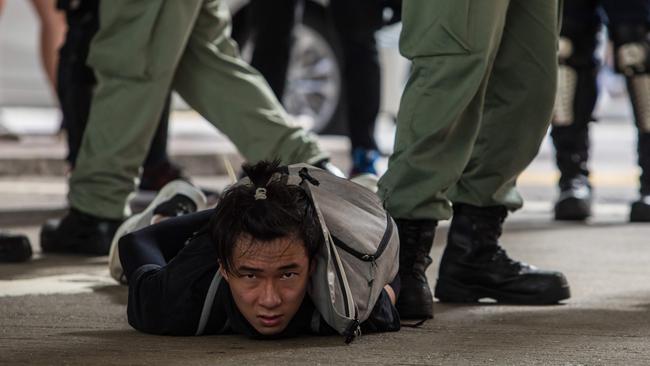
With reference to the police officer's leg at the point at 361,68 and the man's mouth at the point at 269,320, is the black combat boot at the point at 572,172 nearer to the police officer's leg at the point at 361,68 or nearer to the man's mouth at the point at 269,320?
the police officer's leg at the point at 361,68

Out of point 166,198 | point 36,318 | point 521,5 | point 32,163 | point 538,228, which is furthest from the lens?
point 32,163

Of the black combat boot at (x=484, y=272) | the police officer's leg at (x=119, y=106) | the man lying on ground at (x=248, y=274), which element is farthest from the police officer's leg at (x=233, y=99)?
the man lying on ground at (x=248, y=274)

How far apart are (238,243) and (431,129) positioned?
653mm

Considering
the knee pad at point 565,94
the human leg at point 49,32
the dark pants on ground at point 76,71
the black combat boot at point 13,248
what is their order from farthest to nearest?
the human leg at point 49,32 < the knee pad at point 565,94 < the dark pants on ground at point 76,71 < the black combat boot at point 13,248

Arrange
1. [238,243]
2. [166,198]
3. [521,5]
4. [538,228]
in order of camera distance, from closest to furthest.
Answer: [238,243] → [521,5] → [166,198] → [538,228]

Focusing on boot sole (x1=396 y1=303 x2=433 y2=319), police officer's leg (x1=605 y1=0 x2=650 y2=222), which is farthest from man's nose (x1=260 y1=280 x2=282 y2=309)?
police officer's leg (x1=605 y1=0 x2=650 y2=222)

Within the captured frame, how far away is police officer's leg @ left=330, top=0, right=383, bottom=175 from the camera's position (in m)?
6.22

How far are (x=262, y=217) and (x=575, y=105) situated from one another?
3.32 m

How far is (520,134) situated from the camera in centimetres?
355

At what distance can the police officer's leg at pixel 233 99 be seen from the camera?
14.6 feet

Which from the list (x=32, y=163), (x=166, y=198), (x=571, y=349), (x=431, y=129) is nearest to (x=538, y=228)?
(x=166, y=198)

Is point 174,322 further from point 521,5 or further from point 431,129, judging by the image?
point 521,5

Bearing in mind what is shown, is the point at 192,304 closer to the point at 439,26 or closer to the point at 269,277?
the point at 269,277

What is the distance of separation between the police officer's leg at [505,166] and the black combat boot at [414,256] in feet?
0.76
